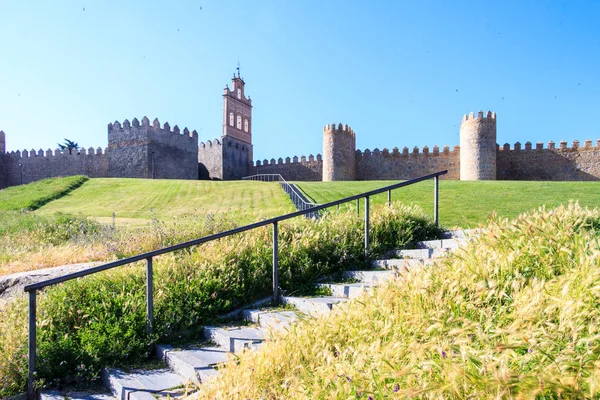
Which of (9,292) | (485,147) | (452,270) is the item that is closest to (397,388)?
(452,270)

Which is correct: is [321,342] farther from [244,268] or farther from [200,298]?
[244,268]

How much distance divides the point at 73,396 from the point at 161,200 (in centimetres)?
1992

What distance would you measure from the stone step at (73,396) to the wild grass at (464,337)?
4.72ft

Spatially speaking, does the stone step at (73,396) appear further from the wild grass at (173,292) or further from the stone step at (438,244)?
the stone step at (438,244)

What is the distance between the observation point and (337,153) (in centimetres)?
3978

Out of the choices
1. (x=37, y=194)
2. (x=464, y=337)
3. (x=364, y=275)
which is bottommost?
(x=364, y=275)

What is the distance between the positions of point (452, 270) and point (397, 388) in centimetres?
164

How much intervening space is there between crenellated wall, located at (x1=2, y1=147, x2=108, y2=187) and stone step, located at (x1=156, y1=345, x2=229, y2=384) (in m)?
44.7

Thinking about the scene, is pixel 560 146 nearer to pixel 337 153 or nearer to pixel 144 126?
pixel 337 153

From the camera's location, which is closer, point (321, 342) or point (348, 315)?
point (321, 342)

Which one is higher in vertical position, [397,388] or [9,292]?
[397,388]

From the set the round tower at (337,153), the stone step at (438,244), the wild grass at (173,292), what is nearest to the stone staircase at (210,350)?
the wild grass at (173,292)

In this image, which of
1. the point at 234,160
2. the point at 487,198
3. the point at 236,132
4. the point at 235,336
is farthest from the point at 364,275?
the point at 236,132

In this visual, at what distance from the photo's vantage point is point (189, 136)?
46.0 m
